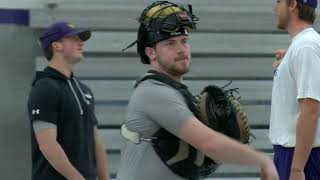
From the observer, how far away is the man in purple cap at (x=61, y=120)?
4.33 m

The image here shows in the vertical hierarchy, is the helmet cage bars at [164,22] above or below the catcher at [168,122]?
above

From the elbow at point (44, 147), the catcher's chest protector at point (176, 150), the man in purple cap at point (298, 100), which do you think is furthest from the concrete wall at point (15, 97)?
the catcher's chest protector at point (176, 150)

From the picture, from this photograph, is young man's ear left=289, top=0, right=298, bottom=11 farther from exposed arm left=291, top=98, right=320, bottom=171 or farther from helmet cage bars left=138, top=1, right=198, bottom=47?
helmet cage bars left=138, top=1, right=198, bottom=47

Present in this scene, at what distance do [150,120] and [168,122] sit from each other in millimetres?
107

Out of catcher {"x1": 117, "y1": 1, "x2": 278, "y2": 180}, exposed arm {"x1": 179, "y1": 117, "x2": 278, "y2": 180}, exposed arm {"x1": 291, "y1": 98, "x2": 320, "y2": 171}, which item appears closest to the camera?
exposed arm {"x1": 179, "y1": 117, "x2": 278, "y2": 180}

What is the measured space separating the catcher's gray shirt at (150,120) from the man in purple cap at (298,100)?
100 cm

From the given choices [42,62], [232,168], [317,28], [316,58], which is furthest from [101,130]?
[316,58]

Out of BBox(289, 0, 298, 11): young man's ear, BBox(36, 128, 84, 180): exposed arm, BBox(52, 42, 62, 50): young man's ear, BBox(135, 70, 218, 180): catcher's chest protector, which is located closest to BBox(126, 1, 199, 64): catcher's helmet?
BBox(135, 70, 218, 180): catcher's chest protector

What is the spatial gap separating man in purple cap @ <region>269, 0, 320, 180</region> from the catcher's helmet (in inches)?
32.8

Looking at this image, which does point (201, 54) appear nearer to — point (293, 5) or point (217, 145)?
point (293, 5)

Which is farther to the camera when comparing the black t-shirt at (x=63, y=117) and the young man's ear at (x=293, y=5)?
the black t-shirt at (x=63, y=117)

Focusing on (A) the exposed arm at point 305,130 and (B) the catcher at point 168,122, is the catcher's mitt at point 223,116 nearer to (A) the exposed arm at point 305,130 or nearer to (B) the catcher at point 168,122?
(B) the catcher at point 168,122

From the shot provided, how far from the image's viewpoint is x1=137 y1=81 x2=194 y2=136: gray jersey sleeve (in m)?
2.94

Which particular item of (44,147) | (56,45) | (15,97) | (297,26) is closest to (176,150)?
(297,26)
